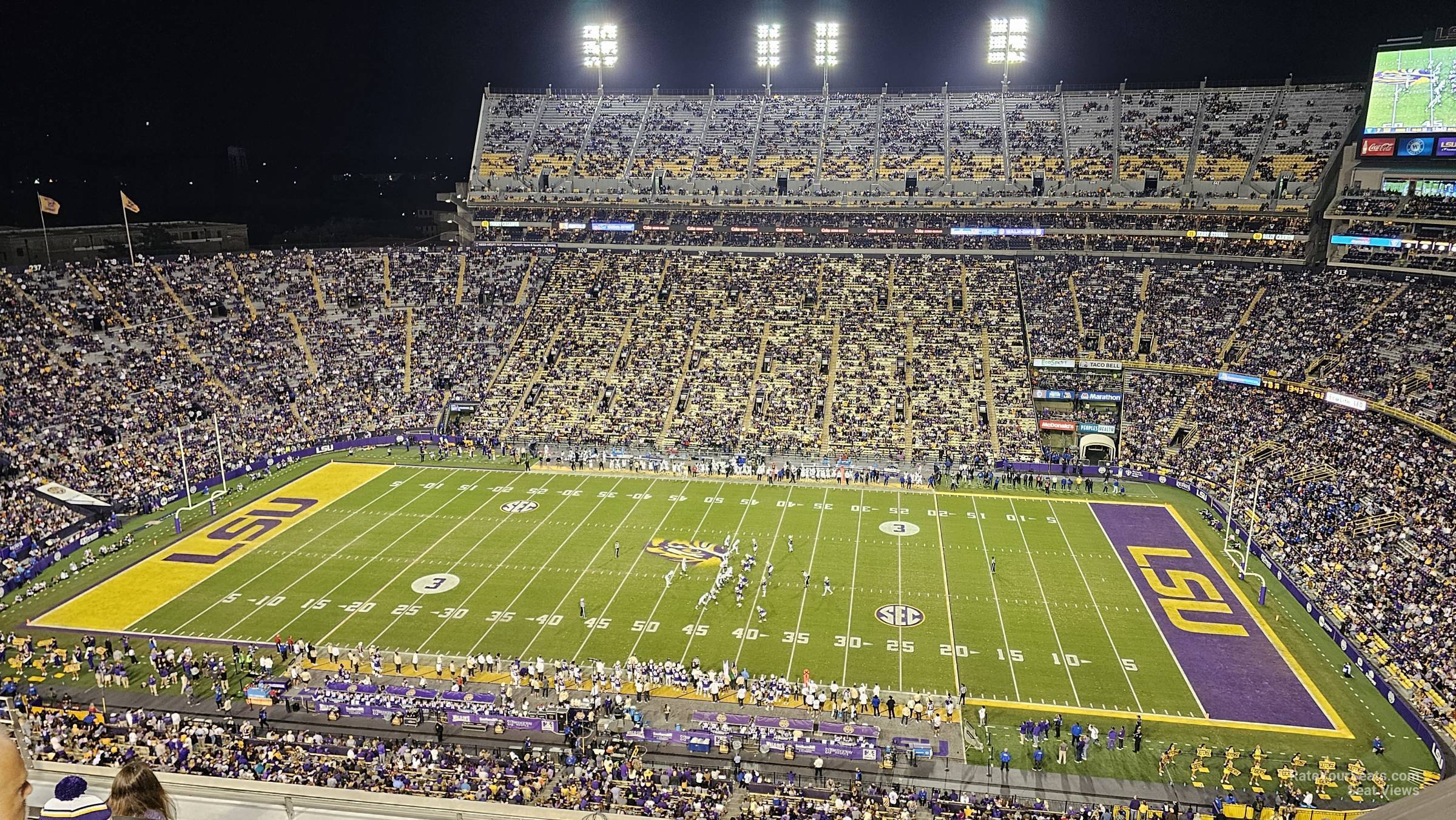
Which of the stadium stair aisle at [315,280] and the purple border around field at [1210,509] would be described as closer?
the purple border around field at [1210,509]

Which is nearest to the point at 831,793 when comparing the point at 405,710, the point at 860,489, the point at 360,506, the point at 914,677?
the point at 914,677

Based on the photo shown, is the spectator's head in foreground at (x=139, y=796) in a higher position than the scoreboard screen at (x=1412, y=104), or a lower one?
lower

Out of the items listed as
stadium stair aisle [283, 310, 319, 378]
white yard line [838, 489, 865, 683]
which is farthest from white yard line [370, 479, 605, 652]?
stadium stair aisle [283, 310, 319, 378]

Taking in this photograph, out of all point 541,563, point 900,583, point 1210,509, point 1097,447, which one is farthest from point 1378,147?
point 541,563

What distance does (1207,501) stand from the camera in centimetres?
3750

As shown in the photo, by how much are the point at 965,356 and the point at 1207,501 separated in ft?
53.6

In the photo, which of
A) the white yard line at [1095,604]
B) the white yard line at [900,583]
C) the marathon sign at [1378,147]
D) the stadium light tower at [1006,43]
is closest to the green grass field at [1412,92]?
the marathon sign at [1378,147]

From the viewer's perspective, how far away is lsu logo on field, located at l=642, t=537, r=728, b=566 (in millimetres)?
31422

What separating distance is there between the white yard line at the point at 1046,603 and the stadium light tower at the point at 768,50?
45.7 m

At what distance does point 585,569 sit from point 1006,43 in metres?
54.6

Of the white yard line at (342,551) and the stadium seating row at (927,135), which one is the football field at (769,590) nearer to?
the white yard line at (342,551)

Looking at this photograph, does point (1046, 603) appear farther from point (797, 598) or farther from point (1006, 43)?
point (1006, 43)

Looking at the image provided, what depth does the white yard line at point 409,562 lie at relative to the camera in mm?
26767

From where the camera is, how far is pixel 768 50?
229 ft
